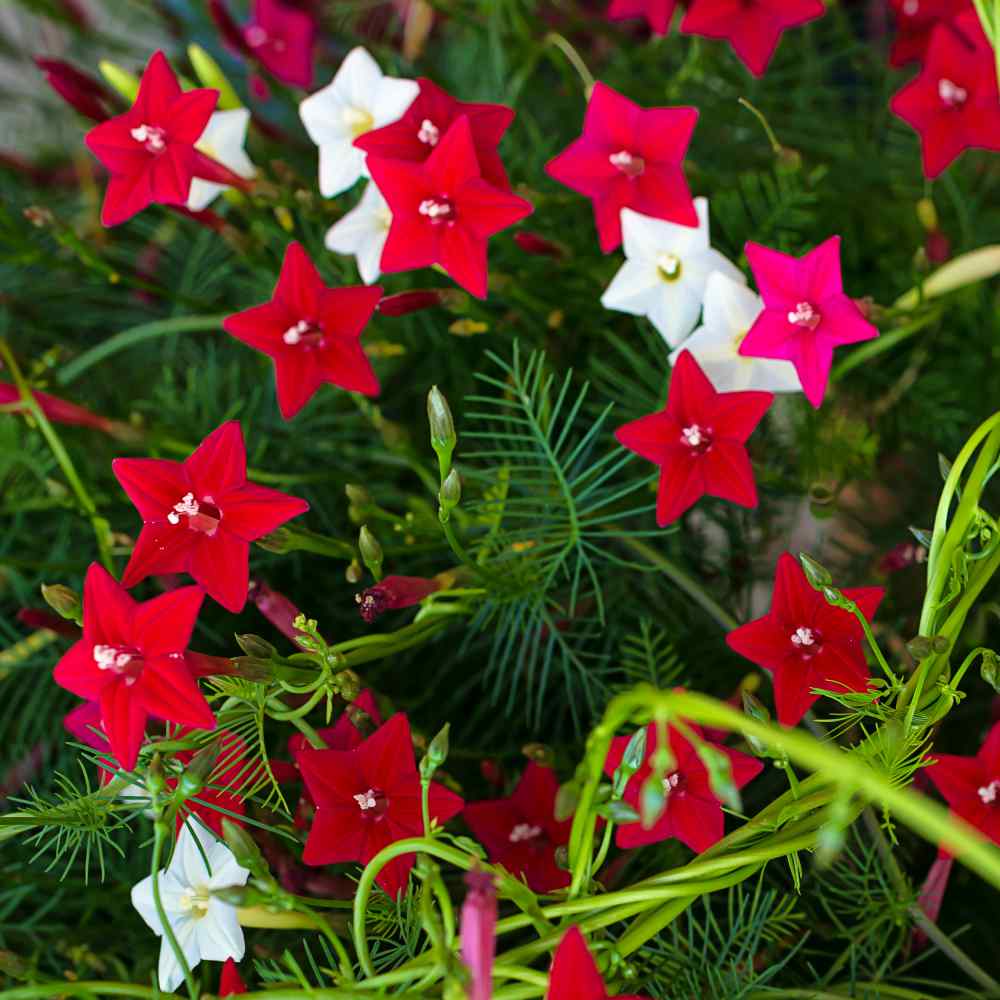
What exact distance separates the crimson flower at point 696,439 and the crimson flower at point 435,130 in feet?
0.39

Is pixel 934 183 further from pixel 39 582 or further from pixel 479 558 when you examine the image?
pixel 39 582

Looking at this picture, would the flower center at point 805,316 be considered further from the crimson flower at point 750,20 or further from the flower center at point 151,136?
the flower center at point 151,136

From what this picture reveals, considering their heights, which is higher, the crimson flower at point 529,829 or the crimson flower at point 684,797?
the crimson flower at point 684,797

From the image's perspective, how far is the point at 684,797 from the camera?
381 millimetres

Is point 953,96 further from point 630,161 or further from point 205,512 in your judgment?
point 205,512

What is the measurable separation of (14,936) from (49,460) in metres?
0.23

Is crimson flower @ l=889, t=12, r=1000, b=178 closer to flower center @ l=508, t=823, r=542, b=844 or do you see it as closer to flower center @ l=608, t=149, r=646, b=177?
Answer: flower center @ l=608, t=149, r=646, b=177

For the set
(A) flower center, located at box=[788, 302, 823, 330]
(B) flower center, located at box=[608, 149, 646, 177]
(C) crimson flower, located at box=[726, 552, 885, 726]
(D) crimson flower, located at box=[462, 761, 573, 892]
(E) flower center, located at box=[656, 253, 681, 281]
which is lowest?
(D) crimson flower, located at box=[462, 761, 573, 892]

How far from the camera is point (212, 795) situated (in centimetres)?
40

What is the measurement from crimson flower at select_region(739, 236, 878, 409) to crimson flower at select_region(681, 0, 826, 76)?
0.13m

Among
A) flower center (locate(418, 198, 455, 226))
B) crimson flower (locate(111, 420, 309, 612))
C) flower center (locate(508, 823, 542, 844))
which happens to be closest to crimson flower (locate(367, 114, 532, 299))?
flower center (locate(418, 198, 455, 226))

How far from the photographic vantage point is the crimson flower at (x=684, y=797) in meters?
0.38

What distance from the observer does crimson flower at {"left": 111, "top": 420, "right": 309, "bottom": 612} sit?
0.39m

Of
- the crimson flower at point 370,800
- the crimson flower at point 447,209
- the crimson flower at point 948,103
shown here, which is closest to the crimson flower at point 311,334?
the crimson flower at point 447,209
